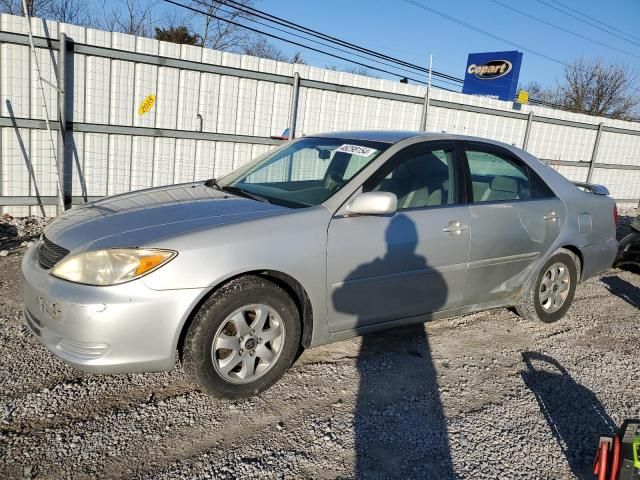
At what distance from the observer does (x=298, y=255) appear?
3043 mm

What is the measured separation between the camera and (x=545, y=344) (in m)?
4.25

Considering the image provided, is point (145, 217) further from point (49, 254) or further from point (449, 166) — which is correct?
point (449, 166)

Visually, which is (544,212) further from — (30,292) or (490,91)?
(490,91)

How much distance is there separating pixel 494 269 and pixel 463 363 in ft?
2.66

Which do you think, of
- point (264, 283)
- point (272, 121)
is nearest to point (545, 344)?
point (264, 283)

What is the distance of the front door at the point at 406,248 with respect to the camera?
327 cm

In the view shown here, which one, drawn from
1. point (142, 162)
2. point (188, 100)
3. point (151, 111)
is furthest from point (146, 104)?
point (142, 162)

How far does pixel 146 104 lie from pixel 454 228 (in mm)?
5252

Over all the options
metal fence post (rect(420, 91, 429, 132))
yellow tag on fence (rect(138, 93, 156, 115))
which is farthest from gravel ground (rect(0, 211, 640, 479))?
metal fence post (rect(420, 91, 429, 132))

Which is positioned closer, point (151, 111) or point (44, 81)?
point (44, 81)

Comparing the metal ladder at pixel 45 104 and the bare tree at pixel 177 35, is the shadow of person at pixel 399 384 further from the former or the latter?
the bare tree at pixel 177 35

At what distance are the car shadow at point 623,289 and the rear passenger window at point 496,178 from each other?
2367 millimetres

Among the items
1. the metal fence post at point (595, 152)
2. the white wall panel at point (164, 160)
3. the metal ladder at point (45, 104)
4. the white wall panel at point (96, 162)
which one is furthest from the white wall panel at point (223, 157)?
the metal fence post at point (595, 152)

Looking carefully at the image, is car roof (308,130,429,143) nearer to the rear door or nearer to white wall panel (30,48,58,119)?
the rear door
